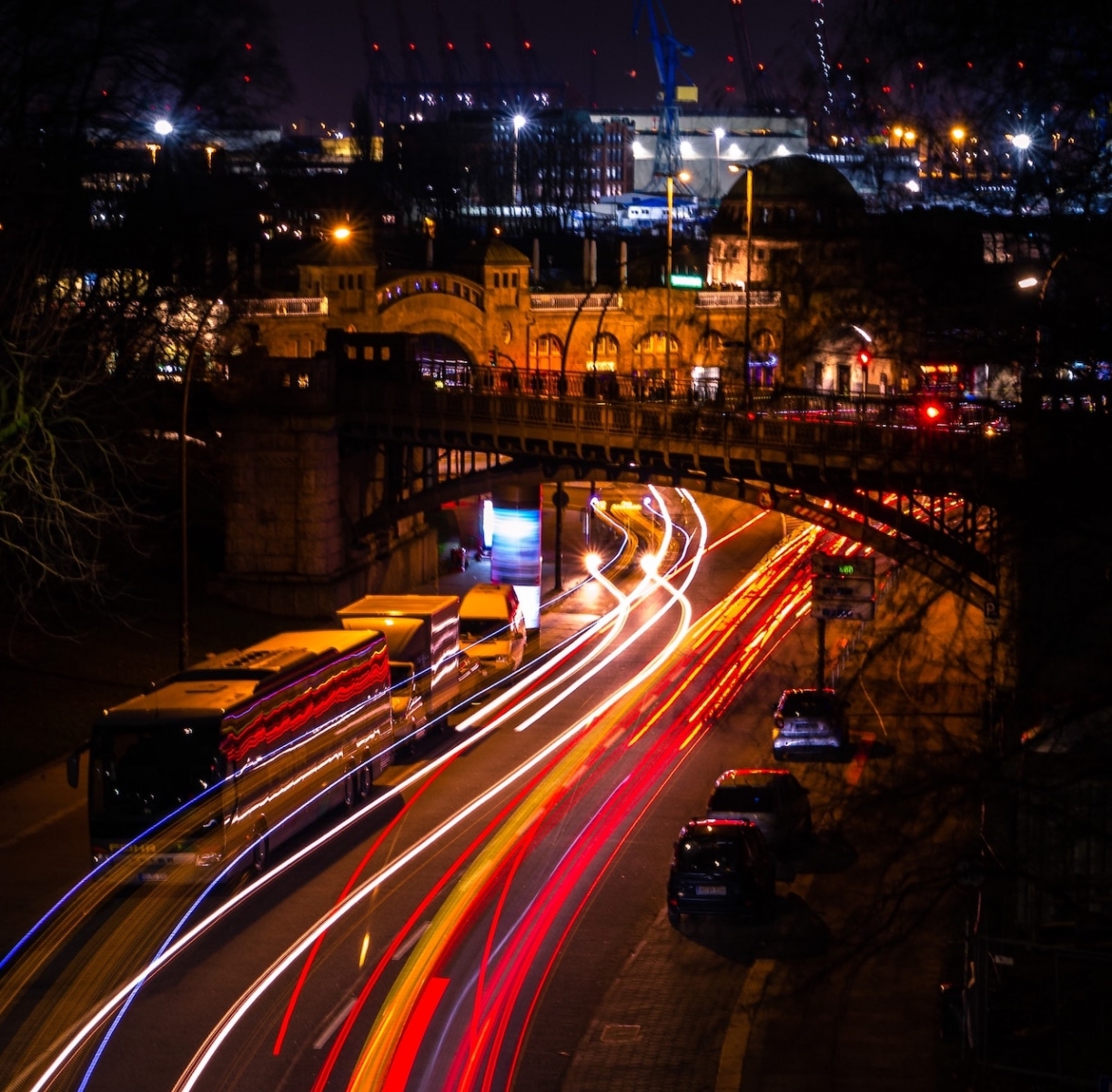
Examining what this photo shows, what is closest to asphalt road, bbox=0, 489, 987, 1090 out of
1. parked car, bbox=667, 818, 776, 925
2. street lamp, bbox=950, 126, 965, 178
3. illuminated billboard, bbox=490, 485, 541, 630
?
parked car, bbox=667, 818, 776, 925

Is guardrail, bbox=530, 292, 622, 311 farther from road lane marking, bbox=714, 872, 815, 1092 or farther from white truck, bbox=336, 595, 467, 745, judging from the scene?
road lane marking, bbox=714, 872, 815, 1092

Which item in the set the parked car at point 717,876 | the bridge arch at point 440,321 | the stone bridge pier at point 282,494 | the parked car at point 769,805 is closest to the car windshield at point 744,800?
the parked car at point 769,805

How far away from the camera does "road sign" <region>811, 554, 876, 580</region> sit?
2095 centimetres

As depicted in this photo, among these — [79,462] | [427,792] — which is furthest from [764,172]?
[79,462]

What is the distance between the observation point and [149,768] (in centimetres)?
1856

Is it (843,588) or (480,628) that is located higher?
(843,588)

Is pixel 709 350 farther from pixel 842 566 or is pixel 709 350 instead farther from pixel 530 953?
pixel 530 953

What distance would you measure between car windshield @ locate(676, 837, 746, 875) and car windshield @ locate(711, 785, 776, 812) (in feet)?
8.20

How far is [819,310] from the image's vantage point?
8.53 metres

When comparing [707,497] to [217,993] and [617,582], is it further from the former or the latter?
[217,993]

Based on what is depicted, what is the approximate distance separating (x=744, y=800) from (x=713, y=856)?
108 inches

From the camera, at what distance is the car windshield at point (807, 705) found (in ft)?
75.1

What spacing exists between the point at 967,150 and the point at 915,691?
2.86 meters

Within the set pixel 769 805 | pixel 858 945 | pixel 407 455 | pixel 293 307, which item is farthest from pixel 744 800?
pixel 293 307
